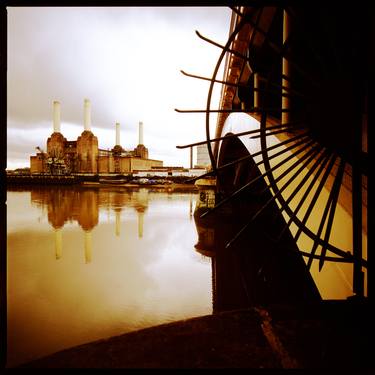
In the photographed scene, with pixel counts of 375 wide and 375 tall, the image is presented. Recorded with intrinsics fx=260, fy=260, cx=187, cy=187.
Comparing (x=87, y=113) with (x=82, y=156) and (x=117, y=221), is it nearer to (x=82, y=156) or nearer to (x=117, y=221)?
(x=82, y=156)

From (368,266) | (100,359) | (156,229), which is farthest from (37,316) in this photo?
(156,229)

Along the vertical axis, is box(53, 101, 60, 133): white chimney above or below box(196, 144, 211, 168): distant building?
above

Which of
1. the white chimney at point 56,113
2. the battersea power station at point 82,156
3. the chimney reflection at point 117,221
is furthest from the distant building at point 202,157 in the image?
the chimney reflection at point 117,221

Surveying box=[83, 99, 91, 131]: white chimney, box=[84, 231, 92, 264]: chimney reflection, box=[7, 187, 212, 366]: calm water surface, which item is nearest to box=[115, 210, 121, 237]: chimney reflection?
box=[7, 187, 212, 366]: calm water surface

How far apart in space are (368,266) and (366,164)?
23.1 inches

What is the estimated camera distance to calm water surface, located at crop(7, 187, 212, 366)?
6.60m

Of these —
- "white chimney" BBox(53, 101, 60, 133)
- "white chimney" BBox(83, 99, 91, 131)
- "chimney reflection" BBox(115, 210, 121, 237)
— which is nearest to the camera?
"chimney reflection" BBox(115, 210, 121, 237)

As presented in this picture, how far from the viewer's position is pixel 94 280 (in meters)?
9.48

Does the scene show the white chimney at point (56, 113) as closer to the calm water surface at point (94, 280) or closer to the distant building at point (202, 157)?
the distant building at point (202, 157)

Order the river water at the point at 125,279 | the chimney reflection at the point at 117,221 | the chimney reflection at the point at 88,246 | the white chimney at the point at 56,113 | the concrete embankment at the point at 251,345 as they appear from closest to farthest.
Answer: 1. the concrete embankment at the point at 251,345
2. the river water at the point at 125,279
3. the chimney reflection at the point at 88,246
4. the chimney reflection at the point at 117,221
5. the white chimney at the point at 56,113

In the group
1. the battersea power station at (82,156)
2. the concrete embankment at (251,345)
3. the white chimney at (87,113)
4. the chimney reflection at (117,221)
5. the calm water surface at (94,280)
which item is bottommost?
the calm water surface at (94,280)

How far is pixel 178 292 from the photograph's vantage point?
28.8 feet

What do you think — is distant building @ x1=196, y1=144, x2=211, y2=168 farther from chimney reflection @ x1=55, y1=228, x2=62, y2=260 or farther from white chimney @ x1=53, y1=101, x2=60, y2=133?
chimney reflection @ x1=55, y1=228, x2=62, y2=260

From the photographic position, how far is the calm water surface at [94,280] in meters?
6.60
